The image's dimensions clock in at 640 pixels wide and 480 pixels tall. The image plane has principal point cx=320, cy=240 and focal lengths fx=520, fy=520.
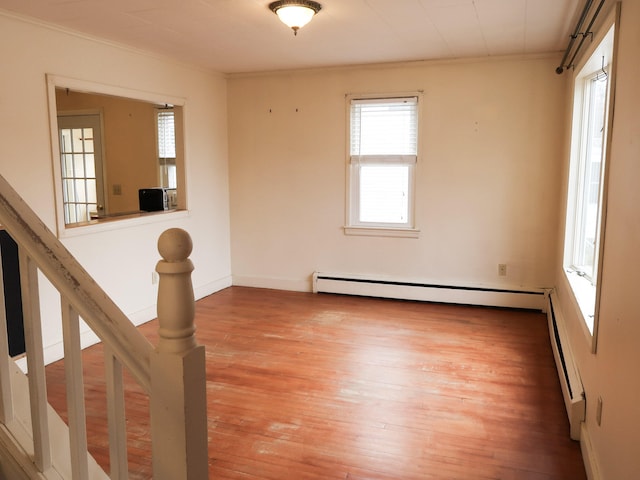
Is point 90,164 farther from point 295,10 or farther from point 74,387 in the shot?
point 74,387

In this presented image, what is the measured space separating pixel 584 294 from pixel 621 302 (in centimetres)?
150

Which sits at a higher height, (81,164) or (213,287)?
(81,164)

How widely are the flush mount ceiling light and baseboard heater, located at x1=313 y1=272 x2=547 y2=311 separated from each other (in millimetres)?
3122

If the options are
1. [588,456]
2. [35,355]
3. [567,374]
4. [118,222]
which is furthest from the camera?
[118,222]

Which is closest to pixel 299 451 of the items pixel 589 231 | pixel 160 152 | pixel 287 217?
pixel 589 231

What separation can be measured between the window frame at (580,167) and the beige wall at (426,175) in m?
0.79

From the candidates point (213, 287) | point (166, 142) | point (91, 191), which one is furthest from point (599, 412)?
point (91, 191)

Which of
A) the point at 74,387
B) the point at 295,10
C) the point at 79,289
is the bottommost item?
the point at 74,387

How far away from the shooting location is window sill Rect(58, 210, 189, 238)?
13.6 ft

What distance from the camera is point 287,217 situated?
20.3ft

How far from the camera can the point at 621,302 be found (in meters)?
2.11

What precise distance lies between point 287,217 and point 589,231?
330 centimetres

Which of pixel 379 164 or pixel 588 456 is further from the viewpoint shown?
pixel 379 164

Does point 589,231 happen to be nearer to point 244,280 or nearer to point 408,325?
point 408,325
